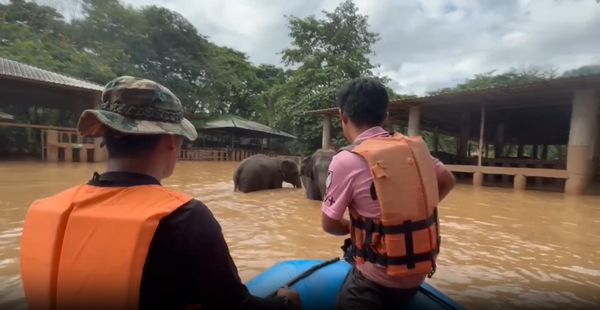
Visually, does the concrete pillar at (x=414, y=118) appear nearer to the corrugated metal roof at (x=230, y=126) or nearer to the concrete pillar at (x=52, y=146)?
the concrete pillar at (x=52, y=146)

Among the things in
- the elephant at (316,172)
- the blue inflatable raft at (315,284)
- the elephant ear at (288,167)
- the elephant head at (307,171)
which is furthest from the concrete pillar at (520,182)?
the blue inflatable raft at (315,284)

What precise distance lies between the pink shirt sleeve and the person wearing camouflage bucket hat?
61cm

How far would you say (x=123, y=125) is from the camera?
53.1 inches

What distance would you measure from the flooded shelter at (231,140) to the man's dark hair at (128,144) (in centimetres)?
2355

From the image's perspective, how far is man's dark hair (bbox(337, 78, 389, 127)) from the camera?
193 cm

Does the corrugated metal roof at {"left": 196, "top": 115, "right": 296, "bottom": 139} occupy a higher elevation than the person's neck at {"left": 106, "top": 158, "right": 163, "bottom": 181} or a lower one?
higher

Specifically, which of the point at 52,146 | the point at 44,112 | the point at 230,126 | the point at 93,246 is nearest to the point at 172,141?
the point at 93,246

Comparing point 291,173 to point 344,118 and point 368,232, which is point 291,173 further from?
point 368,232

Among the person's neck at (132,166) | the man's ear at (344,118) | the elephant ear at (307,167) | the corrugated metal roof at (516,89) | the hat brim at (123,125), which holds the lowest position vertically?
the elephant ear at (307,167)

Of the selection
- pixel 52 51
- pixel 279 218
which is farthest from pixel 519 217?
pixel 52 51

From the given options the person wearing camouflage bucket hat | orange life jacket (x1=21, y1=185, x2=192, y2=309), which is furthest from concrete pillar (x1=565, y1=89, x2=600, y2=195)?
orange life jacket (x1=21, y1=185, x2=192, y2=309)

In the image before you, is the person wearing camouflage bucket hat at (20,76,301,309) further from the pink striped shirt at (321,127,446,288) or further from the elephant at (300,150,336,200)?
the elephant at (300,150,336,200)

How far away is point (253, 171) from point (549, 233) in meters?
5.92

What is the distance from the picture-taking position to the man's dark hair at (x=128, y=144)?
4.56ft
